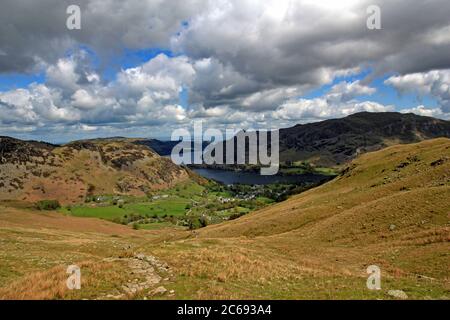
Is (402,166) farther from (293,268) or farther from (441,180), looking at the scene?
(293,268)

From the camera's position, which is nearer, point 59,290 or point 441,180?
point 59,290

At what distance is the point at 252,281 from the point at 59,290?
1208 cm

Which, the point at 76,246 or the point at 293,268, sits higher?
the point at 293,268

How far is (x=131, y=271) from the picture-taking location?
80.2 ft

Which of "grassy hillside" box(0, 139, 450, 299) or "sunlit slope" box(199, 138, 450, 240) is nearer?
"grassy hillside" box(0, 139, 450, 299)

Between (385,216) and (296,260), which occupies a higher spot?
(385,216)

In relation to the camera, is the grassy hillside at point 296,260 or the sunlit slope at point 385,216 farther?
the sunlit slope at point 385,216

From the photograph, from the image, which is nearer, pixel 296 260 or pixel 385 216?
pixel 296 260

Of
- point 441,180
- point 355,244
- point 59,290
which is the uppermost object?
point 441,180
